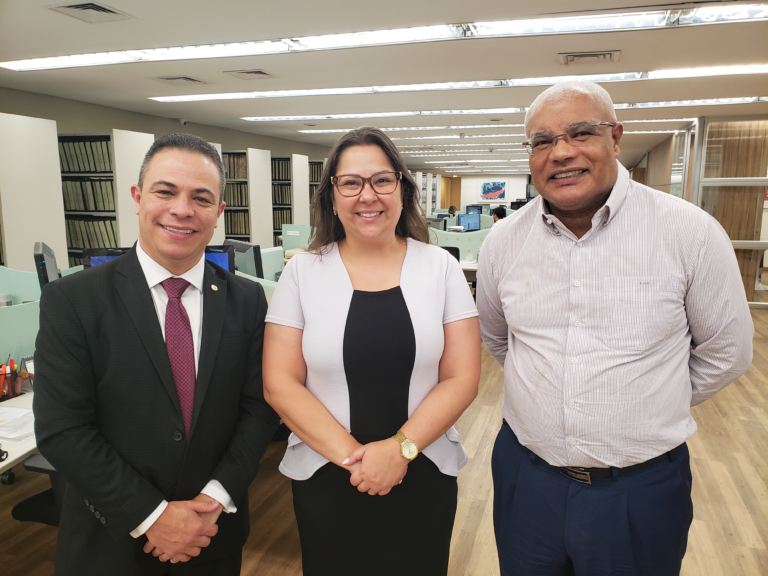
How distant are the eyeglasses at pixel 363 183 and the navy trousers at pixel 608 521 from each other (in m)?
0.86

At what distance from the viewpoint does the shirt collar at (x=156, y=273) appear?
1.29 metres

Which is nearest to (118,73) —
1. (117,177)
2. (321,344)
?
(117,177)

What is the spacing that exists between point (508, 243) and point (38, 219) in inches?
231

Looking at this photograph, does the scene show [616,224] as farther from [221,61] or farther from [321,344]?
[221,61]

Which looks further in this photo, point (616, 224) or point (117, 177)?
point (117, 177)

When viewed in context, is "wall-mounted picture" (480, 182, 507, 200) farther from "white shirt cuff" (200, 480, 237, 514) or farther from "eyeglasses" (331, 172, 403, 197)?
"white shirt cuff" (200, 480, 237, 514)

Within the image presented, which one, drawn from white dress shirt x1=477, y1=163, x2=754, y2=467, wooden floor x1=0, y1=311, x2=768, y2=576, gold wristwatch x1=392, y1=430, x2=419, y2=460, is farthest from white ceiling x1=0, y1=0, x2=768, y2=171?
gold wristwatch x1=392, y1=430, x2=419, y2=460

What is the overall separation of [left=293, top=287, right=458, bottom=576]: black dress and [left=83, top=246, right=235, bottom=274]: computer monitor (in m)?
1.65

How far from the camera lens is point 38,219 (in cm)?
558

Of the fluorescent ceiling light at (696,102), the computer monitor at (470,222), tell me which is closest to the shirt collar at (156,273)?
the fluorescent ceiling light at (696,102)

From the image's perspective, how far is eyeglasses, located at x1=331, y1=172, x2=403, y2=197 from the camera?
1384 millimetres

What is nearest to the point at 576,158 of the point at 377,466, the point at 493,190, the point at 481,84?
the point at 377,466

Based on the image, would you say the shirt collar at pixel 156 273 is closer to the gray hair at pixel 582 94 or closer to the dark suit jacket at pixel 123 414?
the dark suit jacket at pixel 123 414

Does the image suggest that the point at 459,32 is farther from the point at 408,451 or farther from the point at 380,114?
the point at 380,114
